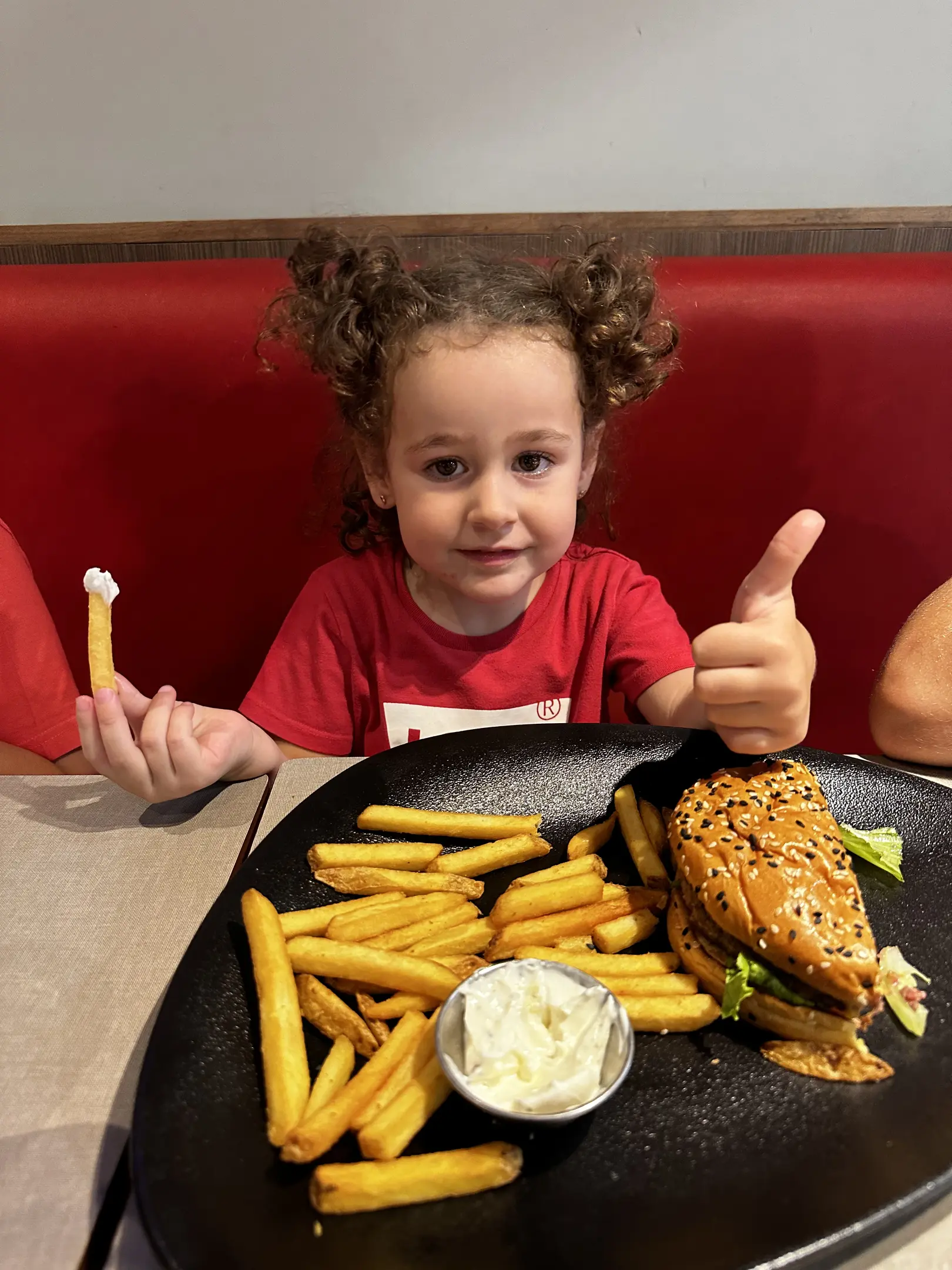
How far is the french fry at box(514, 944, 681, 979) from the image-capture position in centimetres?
121

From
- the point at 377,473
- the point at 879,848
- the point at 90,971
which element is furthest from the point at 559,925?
the point at 377,473

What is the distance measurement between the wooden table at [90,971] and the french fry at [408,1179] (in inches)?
8.6

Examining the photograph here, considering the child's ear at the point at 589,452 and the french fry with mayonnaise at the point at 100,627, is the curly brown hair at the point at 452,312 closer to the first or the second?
the child's ear at the point at 589,452

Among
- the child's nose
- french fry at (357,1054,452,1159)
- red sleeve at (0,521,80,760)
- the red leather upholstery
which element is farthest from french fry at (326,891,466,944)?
the red leather upholstery

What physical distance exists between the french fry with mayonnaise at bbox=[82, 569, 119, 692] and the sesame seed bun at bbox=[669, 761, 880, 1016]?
3.16ft

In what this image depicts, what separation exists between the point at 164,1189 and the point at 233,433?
219 centimetres

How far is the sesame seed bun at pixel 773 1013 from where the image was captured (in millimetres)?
1135

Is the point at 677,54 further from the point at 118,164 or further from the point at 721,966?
the point at 721,966

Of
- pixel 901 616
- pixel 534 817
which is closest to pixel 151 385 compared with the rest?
pixel 534 817

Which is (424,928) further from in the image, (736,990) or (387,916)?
(736,990)

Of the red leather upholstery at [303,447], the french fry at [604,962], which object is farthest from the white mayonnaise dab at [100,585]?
the red leather upholstery at [303,447]

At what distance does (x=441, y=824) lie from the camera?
149 centimetres

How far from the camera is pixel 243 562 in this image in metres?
2.85

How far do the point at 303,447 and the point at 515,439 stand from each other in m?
1.20
